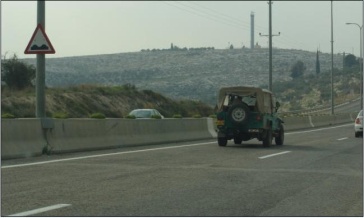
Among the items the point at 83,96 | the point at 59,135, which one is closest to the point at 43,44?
the point at 59,135

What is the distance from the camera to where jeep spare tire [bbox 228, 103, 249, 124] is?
2141 centimetres

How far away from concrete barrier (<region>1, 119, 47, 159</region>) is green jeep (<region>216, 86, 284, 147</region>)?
740cm

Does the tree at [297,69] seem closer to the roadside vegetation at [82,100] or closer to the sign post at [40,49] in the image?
the roadside vegetation at [82,100]

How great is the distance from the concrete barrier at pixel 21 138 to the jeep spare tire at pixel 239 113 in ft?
24.3

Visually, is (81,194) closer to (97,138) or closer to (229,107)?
(97,138)

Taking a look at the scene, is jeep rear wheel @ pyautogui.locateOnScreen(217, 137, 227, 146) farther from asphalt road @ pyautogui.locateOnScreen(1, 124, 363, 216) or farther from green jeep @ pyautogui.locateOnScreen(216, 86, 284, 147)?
asphalt road @ pyautogui.locateOnScreen(1, 124, 363, 216)

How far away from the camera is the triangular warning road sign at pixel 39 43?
1658 cm

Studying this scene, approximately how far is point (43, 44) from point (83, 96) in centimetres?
3893

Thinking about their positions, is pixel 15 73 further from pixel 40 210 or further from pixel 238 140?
pixel 40 210

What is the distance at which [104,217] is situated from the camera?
7777 millimetres

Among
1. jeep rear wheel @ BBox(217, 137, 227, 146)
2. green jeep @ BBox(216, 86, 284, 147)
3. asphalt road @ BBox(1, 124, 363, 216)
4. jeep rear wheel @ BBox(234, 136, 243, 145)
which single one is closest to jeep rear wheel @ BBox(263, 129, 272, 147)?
green jeep @ BBox(216, 86, 284, 147)

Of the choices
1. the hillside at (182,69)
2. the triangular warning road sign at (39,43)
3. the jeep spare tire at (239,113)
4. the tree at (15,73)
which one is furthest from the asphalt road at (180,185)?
the tree at (15,73)

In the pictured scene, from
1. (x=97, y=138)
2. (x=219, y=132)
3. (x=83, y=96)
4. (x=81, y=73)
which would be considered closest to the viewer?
(x=97, y=138)

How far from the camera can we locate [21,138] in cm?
1547
